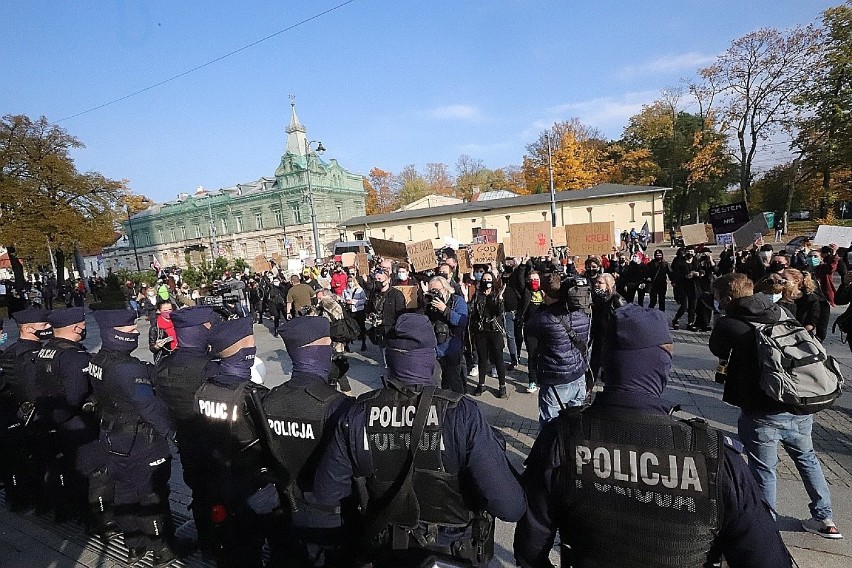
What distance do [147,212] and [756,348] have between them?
89437 millimetres

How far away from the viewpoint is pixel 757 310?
316 cm

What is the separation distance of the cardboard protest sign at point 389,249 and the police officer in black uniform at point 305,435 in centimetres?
1097

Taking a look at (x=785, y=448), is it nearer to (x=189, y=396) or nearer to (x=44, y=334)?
(x=189, y=396)

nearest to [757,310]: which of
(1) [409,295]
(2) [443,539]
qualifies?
(2) [443,539]

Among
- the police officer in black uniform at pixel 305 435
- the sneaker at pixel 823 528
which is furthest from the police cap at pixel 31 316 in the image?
the sneaker at pixel 823 528

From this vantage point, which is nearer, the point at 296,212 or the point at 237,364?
the point at 237,364

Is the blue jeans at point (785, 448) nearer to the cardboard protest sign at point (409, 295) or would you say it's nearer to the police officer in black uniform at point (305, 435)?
the police officer in black uniform at point (305, 435)

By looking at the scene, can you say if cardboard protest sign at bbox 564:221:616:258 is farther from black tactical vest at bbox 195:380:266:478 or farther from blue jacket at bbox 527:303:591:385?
black tactical vest at bbox 195:380:266:478

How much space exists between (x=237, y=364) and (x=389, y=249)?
36.5 feet

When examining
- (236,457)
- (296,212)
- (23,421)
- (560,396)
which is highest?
(296,212)

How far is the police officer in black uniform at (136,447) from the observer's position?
355 cm

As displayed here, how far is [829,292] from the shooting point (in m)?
8.36

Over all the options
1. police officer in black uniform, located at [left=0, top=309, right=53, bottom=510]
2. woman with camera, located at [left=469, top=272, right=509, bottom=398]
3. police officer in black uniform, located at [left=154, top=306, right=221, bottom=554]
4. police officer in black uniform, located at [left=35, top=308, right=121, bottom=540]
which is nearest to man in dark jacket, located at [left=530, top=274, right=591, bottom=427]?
woman with camera, located at [left=469, top=272, right=509, bottom=398]

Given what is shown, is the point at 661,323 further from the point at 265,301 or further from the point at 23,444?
the point at 265,301
